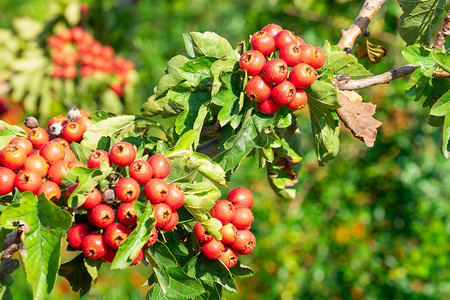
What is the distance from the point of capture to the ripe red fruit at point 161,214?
44.4 inches

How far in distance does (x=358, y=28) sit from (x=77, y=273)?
4.27 ft

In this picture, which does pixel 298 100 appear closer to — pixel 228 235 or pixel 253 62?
pixel 253 62

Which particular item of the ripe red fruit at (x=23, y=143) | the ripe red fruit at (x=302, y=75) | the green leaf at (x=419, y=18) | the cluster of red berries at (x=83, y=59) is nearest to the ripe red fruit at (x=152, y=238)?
the ripe red fruit at (x=23, y=143)

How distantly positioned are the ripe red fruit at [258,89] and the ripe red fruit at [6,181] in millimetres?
668

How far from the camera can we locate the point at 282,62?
4.31 feet

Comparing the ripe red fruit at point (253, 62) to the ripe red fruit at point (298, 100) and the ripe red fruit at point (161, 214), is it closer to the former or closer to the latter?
the ripe red fruit at point (298, 100)

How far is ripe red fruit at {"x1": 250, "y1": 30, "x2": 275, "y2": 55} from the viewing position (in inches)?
53.5

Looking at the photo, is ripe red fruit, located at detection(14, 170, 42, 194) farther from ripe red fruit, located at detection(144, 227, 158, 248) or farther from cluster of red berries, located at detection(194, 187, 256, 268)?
cluster of red berries, located at detection(194, 187, 256, 268)

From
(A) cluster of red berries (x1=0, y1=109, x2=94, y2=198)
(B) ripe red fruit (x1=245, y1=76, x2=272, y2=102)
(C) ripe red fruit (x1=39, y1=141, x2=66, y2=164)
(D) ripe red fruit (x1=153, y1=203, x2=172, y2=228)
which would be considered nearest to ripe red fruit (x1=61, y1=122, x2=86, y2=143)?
(A) cluster of red berries (x1=0, y1=109, x2=94, y2=198)

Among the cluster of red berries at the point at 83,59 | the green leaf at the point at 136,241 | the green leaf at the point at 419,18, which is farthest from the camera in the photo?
the cluster of red berries at the point at 83,59

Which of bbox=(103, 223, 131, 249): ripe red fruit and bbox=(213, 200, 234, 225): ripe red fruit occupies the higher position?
bbox=(103, 223, 131, 249): ripe red fruit

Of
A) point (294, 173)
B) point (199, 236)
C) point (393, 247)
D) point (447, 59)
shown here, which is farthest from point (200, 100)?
point (393, 247)

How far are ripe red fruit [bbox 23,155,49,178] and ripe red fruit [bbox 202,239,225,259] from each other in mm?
473

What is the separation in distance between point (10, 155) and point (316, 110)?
89 centimetres
